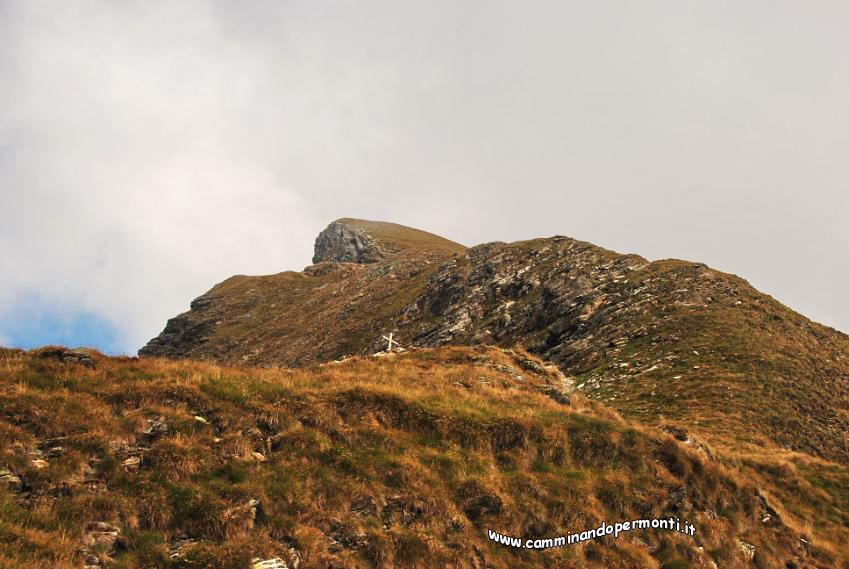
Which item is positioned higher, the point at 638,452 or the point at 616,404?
the point at 616,404

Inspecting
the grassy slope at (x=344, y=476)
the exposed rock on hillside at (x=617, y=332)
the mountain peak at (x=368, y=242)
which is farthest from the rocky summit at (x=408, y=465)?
the mountain peak at (x=368, y=242)

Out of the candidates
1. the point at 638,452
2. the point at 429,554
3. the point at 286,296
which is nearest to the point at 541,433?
the point at 638,452

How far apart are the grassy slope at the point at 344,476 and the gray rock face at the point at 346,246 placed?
133589 mm

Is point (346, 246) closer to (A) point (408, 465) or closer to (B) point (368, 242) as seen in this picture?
(B) point (368, 242)

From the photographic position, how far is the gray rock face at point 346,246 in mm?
159000

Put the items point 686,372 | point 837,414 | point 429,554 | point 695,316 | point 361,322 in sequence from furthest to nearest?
point 361,322, point 695,316, point 686,372, point 837,414, point 429,554

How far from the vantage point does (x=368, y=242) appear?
163 meters

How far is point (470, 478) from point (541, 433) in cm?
451

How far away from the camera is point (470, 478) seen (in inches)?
703

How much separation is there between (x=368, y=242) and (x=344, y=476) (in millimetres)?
148430

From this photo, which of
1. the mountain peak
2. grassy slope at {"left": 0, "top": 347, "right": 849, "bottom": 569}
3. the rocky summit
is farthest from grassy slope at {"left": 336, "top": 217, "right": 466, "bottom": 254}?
grassy slope at {"left": 0, "top": 347, "right": 849, "bottom": 569}

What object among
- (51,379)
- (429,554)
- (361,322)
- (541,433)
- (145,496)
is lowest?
(429,554)

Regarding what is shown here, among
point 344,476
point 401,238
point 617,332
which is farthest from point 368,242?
point 344,476

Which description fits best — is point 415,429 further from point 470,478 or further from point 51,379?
point 51,379
